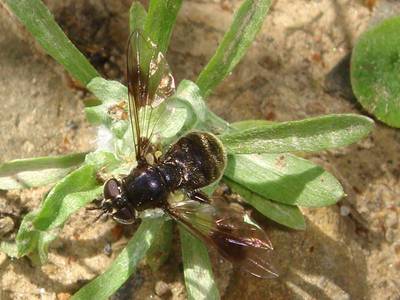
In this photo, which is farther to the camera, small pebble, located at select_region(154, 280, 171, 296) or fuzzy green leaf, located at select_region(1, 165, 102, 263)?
small pebble, located at select_region(154, 280, 171, 296)

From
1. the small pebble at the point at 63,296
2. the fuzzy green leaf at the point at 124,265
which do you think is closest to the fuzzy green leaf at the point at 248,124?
the fuzzy green leaf at the point at 124,265

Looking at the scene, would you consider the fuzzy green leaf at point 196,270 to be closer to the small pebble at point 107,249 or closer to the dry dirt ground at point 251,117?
the dry dirt ground at point 251,117

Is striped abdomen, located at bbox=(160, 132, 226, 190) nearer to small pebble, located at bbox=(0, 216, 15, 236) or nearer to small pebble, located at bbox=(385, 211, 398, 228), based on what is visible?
small pebble, located at bbox=(0, 216, 15, 236)

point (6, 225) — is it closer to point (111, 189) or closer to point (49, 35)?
point (111, 189)

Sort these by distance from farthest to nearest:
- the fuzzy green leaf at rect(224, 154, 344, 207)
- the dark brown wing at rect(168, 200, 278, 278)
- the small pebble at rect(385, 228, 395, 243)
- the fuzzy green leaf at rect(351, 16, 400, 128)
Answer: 1. the fuzzy green leaf at rect(351, 16, 400, 128)
2. the small pebble at rect(385, 228, 395, 243)
3. the fuzzy green leaf at rect(224, 154, 344, 207)
4. the dark brown wing at rect(168, 200, 278, 278)

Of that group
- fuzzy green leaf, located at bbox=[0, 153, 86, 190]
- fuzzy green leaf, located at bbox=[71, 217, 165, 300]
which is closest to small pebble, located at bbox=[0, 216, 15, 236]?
fuzzy green leaf, located at bbox=[0, 153, 86, 190]
